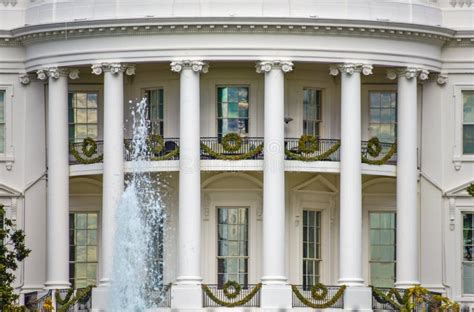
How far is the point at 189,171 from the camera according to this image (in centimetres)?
8550

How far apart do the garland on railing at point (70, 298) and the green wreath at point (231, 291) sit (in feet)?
14.2

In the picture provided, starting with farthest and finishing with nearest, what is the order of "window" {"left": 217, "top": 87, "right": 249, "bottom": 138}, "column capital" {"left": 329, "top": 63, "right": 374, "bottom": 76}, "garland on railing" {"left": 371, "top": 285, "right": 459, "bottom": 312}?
"window" {"left": 217, "top": 87, "right": 249, "bottom": 138} → "column capital" {"left": 329, "top": 63, "right": 374, "bottom": 76} → "garland on railing" {"left": 371, "top": 285, "right": 459, "bottom": 312}

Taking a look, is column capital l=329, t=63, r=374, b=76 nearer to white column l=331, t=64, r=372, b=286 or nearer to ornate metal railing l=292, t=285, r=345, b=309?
white column l=331, t=64, r=372, b=286

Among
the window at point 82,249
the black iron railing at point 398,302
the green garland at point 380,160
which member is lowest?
the black iron railing at point 398,302

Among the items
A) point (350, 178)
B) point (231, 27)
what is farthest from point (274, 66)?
point (350, 178)

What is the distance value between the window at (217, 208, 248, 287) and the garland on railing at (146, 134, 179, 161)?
3128 mm

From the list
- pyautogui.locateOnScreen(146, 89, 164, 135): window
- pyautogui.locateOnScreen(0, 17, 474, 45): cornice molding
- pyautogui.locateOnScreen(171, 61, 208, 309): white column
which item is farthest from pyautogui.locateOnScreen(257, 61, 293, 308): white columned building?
pyautogui.locateOnScreen(146, 89, 164, 135): window

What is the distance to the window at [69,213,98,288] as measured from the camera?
89662mm

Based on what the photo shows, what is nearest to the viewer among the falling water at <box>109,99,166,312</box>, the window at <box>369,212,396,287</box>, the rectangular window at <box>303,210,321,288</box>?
the falling water at <box>109,99,166,312</box>

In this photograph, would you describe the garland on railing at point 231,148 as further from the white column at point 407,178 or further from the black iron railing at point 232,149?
the white column at point 407,178

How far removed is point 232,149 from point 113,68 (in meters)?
4.52

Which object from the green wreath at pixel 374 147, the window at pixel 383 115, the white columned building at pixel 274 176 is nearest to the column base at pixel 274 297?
the white columned building at pixel 274 176

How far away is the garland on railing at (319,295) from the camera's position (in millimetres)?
84875

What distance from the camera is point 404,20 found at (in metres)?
86.7
